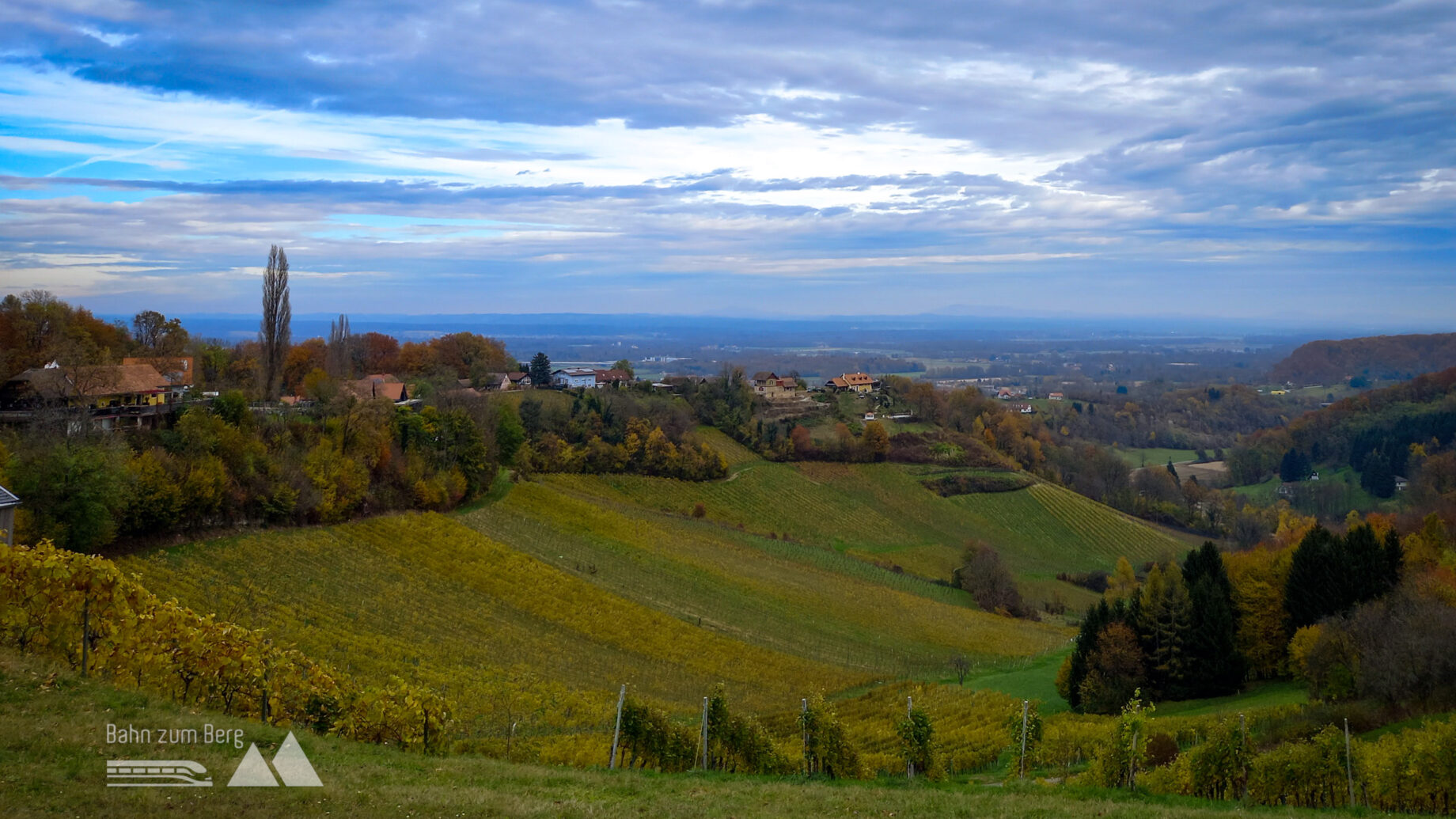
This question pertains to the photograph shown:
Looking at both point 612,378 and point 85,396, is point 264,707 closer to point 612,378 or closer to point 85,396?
point 85,396

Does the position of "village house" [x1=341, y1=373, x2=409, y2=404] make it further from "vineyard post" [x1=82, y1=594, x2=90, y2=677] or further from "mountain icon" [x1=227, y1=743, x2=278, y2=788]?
"mountain icon" [x1=227, y1=743, x2=278, y2=788]

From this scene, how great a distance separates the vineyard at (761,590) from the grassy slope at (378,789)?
23.0 m

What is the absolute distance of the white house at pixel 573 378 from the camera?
89.8 meters

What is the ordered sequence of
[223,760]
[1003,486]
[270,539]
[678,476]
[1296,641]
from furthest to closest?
[1003,486], [678,476], [270,539], [1296,641], [223,760]

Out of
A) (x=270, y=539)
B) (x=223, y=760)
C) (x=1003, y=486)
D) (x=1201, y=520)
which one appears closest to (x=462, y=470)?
(x=270, y=539)

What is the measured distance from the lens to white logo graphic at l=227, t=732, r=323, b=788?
10.8 m

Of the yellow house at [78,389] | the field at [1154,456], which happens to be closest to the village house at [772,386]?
the field at [1154,456]

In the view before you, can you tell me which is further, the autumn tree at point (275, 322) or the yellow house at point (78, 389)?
the autumn tree at point (275, 322)

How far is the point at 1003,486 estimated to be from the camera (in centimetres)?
8419

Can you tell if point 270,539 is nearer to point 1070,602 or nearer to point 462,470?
point 462,470

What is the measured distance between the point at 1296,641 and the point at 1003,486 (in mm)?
54370

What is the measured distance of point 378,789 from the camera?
37.0ft

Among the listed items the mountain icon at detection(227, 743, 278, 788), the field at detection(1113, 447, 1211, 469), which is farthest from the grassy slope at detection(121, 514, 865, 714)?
the field at detection(1113, 447, 1211, 469)

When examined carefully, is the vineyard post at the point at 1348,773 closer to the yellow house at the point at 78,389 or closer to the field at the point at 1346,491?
the yellow house at the point at 78,389
